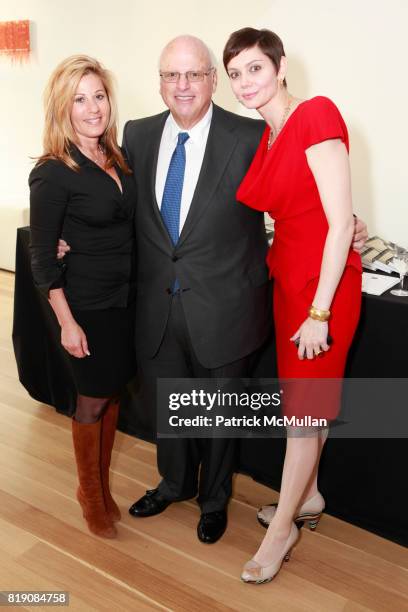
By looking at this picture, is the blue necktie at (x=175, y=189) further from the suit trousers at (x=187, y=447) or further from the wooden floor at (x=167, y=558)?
the wooden floor at (x=167, y=558)

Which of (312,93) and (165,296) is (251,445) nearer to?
(165,296)

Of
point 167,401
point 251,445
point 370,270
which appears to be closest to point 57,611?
point 167,401

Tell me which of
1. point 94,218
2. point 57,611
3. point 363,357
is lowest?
point 57,611

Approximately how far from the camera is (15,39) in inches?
190

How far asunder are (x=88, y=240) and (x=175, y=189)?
31 cm

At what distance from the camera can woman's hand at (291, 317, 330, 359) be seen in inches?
61.5

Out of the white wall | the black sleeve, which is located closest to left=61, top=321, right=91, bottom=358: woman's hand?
the black sleeve

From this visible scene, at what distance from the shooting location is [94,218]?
5.46ft

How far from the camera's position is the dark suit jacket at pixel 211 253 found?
170 cm

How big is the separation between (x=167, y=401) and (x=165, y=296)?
0.52 metres

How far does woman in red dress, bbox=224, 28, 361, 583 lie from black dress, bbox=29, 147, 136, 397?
395 mm

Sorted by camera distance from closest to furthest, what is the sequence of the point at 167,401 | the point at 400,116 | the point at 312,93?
the point at 167,401
the point at 400,116
the point at 312,93

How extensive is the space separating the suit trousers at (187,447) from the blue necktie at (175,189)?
21 centimetres

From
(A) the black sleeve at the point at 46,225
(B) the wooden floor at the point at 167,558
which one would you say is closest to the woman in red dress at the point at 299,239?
(B) the wooden floor at the point at 167,558
